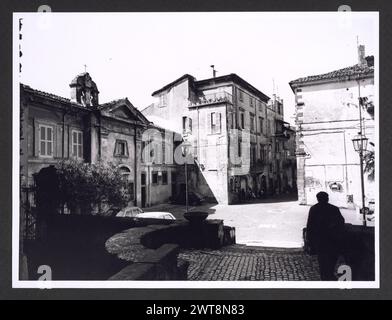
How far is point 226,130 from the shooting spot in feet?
16.5

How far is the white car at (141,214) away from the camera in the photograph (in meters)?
5.02

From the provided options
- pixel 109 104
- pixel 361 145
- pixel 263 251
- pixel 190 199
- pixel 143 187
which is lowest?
pixel 263 251

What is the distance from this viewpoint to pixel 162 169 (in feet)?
16.6

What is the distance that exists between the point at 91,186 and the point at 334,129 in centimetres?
390

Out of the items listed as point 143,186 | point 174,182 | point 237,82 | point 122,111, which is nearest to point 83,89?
point 122,111

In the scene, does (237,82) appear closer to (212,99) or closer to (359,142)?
(212,99)

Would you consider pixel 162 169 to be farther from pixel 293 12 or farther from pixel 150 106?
pixel 293 12

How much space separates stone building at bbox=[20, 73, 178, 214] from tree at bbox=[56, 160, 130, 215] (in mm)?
117

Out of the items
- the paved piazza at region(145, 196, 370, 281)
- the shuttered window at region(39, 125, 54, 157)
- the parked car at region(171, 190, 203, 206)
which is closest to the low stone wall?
the paved piazza at region(145, 196, 370, 281)

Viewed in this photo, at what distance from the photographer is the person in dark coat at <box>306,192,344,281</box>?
4.48 meters
